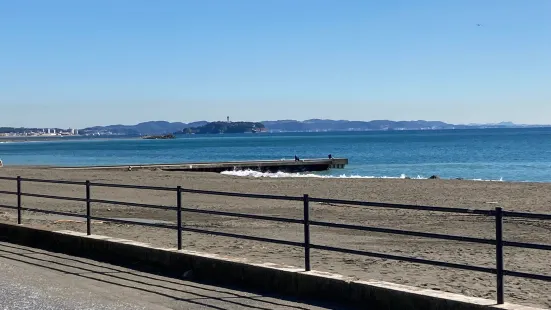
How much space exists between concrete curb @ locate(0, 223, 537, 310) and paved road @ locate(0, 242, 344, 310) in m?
0.34

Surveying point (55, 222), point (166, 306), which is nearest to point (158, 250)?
point (166, 306)

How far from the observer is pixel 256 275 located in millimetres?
9750

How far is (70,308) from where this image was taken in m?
8.14

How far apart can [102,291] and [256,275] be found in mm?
1940

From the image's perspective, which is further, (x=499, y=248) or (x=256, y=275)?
(x=256, y=275)

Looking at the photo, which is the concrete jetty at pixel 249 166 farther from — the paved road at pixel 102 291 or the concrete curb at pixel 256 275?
the paved road at pixel 102 291

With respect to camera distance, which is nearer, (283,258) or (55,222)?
(283,258)

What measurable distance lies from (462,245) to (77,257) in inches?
290

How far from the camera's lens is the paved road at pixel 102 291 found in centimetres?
848

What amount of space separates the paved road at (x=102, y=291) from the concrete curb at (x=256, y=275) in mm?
344

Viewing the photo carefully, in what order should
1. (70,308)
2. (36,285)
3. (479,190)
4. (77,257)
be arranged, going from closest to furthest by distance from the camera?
(70,308) → (36,285) → (77,257) → (479,190)

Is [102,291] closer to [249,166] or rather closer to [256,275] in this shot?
[256,275]

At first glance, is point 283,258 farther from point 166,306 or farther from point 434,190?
point 434,190

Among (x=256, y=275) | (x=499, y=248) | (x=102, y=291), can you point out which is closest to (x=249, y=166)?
(x=256, y=275)
